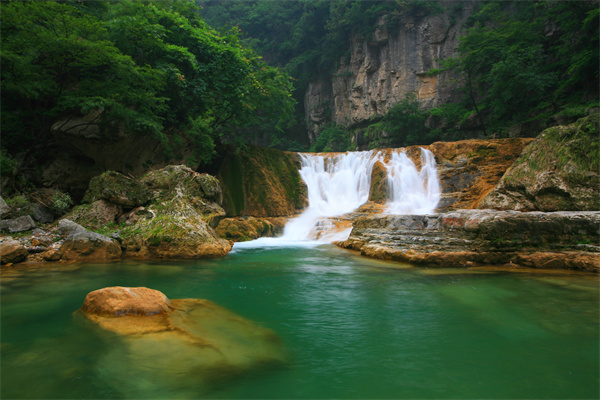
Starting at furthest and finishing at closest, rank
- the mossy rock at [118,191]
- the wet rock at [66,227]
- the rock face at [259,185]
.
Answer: the rock face at [259,185]
the mossy rock at [118,191]
the wet rock at [66,227]

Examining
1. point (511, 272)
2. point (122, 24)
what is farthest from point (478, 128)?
point (122, 24)

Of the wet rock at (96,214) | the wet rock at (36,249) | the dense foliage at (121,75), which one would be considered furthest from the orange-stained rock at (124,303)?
the dense foliage at (121,75)

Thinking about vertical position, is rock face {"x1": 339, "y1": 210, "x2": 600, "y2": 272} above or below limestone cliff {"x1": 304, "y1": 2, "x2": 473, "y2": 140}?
below

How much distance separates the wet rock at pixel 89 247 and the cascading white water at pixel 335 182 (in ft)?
30.0

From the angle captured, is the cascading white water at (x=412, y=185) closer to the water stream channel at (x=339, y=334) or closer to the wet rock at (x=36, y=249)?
the water stream channel at (x=339, y=334)

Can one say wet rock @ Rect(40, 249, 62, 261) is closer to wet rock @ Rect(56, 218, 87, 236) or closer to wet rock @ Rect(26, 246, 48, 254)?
wet rock @ Rect(26, 246, 48, 254)

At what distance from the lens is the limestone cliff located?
92.3 ft

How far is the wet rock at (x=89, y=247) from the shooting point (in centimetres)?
739

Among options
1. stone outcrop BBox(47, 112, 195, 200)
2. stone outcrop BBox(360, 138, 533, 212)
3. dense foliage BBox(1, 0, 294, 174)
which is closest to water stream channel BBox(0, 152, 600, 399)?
dense foliage BBox(1, 0, 294, 174)

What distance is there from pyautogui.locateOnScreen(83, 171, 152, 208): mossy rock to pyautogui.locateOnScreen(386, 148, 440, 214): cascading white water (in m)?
11.0

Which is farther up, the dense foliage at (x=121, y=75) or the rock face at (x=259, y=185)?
the dense foliage at (x=121, y=75)

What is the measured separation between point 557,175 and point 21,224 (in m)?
16.0

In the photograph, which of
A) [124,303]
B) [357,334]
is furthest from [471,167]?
[124,303]

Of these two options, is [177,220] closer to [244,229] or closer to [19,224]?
[19,224]
